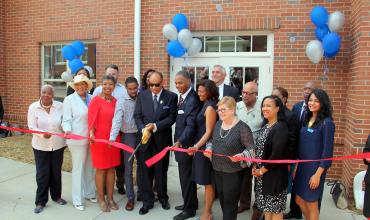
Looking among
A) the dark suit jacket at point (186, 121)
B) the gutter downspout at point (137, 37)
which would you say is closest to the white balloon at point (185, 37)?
the gutter downspout at point (137, 37)

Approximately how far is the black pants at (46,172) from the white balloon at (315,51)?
157 inches

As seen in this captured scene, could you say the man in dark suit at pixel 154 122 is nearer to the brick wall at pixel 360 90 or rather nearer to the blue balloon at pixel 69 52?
the brick wall at pixel 360 90

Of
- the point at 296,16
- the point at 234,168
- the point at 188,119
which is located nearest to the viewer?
the point at 234,168

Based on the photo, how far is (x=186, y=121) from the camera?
4387 mm

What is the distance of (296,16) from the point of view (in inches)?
247

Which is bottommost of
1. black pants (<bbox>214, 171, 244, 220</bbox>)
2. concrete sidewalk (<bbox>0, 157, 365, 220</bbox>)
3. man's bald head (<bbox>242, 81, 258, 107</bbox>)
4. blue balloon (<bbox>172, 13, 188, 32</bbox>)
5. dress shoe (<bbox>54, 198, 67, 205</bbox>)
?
concrete sidewalk (<bbox>0, 157, 365, 220</bbox>)

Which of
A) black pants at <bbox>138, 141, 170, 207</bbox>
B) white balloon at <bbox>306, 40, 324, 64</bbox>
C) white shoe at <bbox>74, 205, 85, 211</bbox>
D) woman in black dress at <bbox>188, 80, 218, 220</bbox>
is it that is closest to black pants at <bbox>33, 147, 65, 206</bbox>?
white shoe at <bbox>74, 205, 85, 211</bbox>

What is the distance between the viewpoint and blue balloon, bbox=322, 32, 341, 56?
5.60 metres

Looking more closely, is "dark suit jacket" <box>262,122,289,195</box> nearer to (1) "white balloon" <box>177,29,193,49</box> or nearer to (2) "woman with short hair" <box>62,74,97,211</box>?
(2) "woman with short hair" <box>62,74,97,211</box>

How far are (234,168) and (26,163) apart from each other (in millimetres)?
5020

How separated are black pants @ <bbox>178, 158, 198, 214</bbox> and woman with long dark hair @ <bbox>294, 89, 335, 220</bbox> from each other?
1.39 meters

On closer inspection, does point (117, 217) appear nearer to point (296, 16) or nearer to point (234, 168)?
point (234, 168)

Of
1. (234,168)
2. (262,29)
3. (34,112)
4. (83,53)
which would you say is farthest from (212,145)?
(83,53)

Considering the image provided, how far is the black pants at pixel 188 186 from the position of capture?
179 inches
